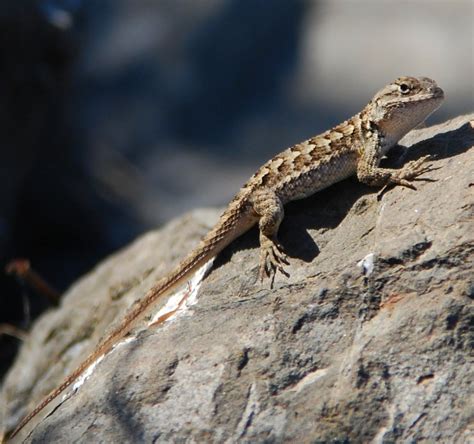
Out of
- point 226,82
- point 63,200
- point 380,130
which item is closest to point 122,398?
point 380,130

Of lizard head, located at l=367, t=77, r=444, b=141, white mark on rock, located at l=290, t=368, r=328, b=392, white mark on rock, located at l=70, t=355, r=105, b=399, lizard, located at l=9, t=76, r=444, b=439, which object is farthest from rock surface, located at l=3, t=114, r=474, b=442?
lizard head, located at l=367, t=77, r=444, b=141

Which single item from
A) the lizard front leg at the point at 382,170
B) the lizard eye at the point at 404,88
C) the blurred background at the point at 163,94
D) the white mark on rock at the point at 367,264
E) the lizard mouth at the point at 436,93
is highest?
the blurred background at the point at 163,94

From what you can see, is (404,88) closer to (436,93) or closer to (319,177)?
(436,93)

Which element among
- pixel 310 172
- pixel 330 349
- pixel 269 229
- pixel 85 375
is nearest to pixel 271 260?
pixel 269 229

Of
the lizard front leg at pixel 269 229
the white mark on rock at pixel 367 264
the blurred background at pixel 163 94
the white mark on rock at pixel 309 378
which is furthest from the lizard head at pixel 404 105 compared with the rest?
the blurred background at pixel 163 94

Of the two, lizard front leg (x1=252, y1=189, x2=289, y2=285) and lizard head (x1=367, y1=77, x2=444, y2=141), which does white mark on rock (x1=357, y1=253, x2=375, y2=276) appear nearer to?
lizard front leg (x1=252, y1=189, x2=289, y2=285)

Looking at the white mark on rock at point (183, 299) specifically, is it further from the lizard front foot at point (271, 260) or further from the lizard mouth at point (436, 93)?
the lizard mouth at point (436, 93)

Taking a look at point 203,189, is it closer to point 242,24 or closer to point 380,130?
point 242,24
